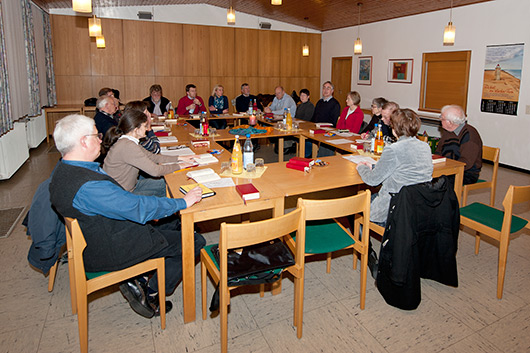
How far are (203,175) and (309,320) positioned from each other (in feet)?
4.35

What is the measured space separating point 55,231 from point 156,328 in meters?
0.93

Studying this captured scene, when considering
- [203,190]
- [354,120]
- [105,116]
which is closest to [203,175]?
[203,190]

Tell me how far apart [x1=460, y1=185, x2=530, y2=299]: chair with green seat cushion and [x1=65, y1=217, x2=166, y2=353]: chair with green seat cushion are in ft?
7.75

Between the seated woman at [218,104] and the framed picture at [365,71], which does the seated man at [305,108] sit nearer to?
the seated woman at [218,104]

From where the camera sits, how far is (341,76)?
432 inches

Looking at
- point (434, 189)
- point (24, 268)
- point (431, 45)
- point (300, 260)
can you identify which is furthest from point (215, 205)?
point (431, 45)

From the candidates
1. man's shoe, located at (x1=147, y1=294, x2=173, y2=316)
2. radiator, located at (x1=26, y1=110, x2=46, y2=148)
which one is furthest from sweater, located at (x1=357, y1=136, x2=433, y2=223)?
radiator, located at (x1=26, y1=110, x2=46, y2=148)

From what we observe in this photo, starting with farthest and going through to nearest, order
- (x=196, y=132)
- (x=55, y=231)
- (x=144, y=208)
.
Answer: (x=196, y=132) → (x=55, y=231) → (x=144, y=208)

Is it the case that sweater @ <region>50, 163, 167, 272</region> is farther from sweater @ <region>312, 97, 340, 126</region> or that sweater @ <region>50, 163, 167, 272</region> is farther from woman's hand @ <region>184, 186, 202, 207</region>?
sweater @ <region>312, 97, 340, 126</region>

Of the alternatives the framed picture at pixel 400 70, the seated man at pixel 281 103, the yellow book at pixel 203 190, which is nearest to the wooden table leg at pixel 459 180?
the yellow book at pixel 203 190

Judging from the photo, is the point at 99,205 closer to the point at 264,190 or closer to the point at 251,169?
the point at 264,190

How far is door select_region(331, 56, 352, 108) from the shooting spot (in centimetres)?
1073

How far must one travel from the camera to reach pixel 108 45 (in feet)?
30.1

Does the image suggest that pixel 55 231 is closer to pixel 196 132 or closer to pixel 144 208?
pixel 144 208
